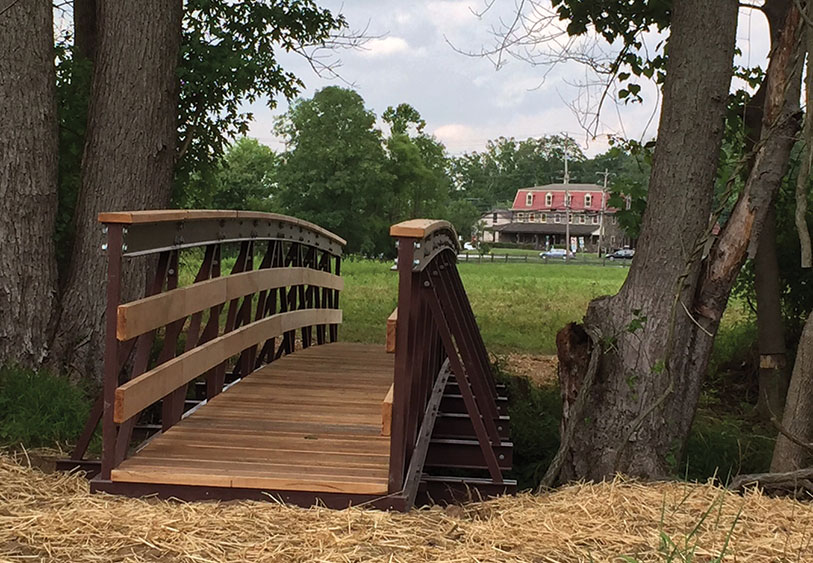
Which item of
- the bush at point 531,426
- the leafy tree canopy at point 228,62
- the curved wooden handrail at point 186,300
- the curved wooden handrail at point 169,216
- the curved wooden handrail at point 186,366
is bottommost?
the bush at point 531,426

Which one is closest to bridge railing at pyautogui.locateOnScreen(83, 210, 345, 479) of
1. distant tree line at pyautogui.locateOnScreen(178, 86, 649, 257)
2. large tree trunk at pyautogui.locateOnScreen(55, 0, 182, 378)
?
large tree trunk at pyautogui.locateOnScreen(55, 0, 182, 378)

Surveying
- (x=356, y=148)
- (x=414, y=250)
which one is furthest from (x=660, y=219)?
(x=356, y=148)

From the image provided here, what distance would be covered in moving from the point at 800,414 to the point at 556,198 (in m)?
94.4

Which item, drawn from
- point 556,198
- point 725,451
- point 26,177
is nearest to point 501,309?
point 725,451

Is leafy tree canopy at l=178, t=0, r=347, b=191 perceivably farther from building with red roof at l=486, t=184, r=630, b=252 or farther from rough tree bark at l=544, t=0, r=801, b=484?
building with red roof at l=486, t=184, r=630, b=252

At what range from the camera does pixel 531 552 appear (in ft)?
11.5

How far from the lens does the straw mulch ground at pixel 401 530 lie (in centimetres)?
346

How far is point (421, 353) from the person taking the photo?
16.7 ft

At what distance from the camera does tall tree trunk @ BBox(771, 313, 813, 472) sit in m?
A: 5.28

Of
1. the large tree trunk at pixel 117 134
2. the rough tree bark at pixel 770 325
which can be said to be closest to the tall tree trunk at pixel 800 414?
the rough tree bark at pixel 770 325

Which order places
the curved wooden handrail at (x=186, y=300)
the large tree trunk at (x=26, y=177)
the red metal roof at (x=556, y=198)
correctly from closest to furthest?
the curved wooden handrail at (x=186, y=300) < the large tree trunk at (x=26, y=177) < the red metal roof at (x=556, y=198)

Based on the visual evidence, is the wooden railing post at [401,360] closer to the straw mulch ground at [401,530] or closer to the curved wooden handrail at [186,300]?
the straw mulch ground at [401,530]

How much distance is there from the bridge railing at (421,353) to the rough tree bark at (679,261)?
2.82ft

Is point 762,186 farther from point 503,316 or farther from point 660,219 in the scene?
point 503,316
